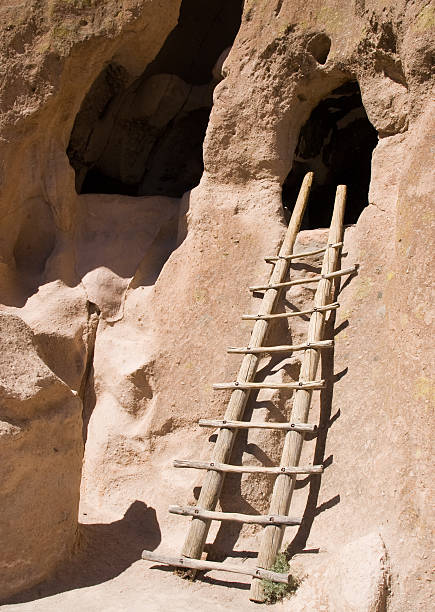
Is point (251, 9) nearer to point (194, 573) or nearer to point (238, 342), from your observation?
point (238, 342)

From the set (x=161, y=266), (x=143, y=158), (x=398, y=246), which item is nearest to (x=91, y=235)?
(x=161, y=266)

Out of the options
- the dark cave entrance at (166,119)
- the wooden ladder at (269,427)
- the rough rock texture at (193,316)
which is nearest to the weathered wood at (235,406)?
the wooden ladder at (269,427)

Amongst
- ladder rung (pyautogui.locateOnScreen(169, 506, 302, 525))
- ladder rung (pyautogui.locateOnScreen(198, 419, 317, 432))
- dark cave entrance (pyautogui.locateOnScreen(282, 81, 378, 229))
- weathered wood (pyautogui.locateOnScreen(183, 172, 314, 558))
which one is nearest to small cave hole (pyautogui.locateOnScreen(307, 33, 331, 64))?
dark cave entrance (pyautogui.locateOnScreen(282, 81, 378, 229))

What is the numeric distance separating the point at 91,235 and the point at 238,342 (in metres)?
2.14

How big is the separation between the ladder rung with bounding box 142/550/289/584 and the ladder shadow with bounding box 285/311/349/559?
0.76ft

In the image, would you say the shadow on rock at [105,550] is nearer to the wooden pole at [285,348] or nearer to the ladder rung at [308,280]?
the wooden pole at [285,348]

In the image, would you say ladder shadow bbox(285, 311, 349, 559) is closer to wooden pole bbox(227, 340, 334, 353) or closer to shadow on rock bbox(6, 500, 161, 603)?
wooden pole bbox(227, 340, 334, 353)

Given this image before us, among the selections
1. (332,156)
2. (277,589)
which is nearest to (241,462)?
(277,589)

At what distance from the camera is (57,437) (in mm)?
4293

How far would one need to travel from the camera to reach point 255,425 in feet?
14.7

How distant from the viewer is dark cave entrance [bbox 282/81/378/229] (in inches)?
277

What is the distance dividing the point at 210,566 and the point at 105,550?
0.83 m

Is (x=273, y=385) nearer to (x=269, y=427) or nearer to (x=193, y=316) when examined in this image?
(x=269, y=427)

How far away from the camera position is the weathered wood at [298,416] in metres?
3.94
